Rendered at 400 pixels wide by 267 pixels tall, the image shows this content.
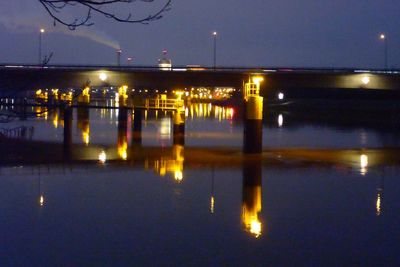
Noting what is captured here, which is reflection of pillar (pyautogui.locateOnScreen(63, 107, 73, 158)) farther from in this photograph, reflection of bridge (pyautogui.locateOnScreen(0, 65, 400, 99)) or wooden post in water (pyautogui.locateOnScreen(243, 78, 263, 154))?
wooden post in water (pyautogui.locateOnScreen(243, 78, 263, 154))

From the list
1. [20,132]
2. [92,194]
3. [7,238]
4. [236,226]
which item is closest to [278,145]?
[20,132]

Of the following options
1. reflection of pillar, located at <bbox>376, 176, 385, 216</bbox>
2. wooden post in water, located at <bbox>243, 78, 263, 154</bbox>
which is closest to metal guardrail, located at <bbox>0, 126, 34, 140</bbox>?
wooden post in water, located at <bbox>243, 78, 263, 154</bbox>

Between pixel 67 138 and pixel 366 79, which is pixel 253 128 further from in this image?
pixel 366 79

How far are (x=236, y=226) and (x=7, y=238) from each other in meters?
6.01

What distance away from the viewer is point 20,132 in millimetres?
61094

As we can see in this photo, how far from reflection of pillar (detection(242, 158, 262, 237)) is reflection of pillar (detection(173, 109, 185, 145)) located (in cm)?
1243

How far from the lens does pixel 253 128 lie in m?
43.0

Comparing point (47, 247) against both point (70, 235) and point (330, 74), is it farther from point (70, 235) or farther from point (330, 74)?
point (330, 74)

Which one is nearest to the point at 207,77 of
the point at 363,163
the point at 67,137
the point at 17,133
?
the point at 67,137

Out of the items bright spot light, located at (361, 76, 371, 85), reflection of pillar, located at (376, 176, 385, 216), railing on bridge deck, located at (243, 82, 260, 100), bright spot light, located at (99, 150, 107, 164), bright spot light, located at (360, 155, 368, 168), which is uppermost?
bright spot light, located at (361, 76, 371, 85)

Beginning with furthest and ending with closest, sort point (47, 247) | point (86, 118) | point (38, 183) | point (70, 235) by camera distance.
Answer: point (86, 118) → point (38, 183) → point (70, 235) → point (47, 247)

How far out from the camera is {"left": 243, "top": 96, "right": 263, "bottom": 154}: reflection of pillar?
42688mm

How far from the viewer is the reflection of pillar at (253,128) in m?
42.7

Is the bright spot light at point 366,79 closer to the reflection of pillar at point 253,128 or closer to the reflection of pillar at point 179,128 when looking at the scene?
the reflection of pillar at point 179,128
